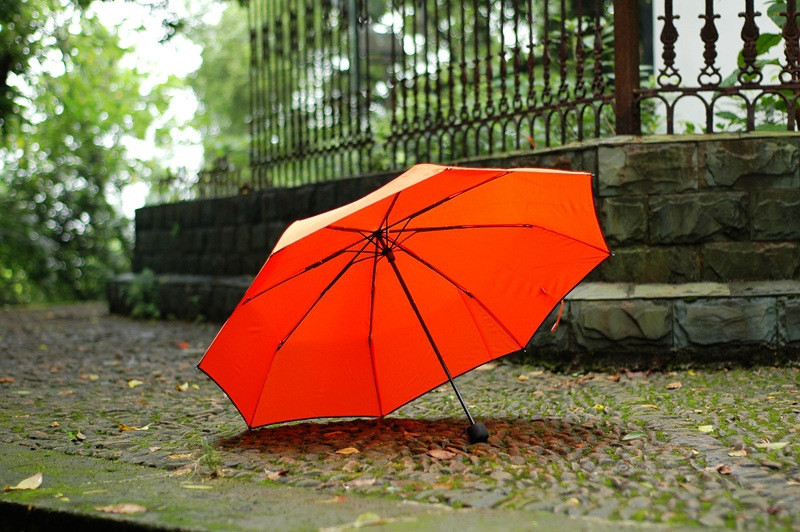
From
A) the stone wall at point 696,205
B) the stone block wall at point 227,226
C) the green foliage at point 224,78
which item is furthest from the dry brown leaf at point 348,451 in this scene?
the green foliage at point 224,78

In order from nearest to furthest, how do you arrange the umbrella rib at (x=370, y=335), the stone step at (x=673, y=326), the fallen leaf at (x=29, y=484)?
the fallen leaf at (x=29, y=484) < the umbrella rib at (x=370, y=335) < the stone step at (x=673, y=326)

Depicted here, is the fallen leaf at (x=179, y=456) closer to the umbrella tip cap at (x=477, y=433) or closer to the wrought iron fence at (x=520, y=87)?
the umbrella tip cap at (x=477, y=433)

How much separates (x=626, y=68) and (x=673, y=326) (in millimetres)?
1586

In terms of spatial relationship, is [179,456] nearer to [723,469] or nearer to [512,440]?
[512,440]

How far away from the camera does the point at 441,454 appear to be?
10.9 ft

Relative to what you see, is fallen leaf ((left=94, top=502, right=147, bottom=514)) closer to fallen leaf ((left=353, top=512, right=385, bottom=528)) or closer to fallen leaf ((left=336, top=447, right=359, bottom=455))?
fallen leaf ((left=353, top=512, right=385, bottom=528))

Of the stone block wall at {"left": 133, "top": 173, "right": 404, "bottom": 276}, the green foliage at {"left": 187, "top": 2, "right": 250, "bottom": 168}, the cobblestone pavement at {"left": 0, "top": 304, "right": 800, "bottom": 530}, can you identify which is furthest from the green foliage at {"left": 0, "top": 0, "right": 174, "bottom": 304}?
the cobblestone pavement at {"left": 0, "top": 304, "right": 800, "bottom": 530}

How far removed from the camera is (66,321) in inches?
428

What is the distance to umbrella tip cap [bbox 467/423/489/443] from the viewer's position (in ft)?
11.5

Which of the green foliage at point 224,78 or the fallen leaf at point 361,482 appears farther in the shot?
the green foliage at point 224,78

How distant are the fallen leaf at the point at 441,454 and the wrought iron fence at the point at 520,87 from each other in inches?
112

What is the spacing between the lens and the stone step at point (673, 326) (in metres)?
5.03

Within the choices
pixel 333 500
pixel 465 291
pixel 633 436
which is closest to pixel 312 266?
pixel 465 291

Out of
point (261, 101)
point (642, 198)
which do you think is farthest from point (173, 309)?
point (642, 198)
